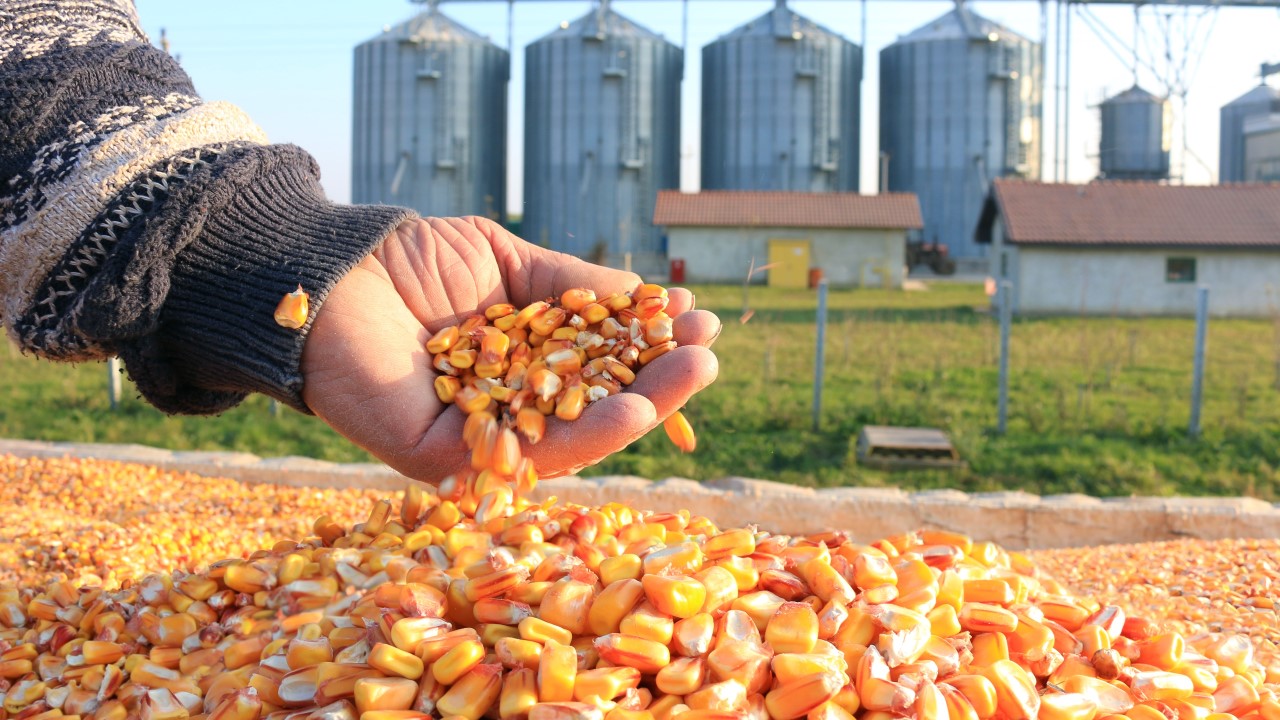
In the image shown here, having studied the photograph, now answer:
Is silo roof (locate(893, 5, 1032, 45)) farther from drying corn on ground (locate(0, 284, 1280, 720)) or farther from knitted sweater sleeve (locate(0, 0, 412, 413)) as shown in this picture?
knitted sweater sleeve (locate(0, 0, 412, 413))

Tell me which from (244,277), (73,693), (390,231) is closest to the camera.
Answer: (73,693)

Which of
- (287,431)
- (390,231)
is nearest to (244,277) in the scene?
(390,231)

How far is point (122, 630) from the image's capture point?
206 centimetres

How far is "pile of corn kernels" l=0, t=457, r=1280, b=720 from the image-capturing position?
59.8 inches

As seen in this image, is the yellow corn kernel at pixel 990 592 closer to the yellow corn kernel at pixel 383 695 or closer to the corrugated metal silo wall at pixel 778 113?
the yellow corn kernel at pixel 383 695

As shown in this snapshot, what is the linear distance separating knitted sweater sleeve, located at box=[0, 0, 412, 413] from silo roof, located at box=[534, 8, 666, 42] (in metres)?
27.7

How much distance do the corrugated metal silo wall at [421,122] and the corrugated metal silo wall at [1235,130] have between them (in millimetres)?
21617

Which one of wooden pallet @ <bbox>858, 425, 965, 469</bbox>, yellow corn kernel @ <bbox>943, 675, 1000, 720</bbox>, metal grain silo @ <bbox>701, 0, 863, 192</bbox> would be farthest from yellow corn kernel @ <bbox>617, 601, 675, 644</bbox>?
metal grain silo @ <bbox>701, 0, 863, 192</bbox>

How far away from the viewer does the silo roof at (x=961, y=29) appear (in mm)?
29859

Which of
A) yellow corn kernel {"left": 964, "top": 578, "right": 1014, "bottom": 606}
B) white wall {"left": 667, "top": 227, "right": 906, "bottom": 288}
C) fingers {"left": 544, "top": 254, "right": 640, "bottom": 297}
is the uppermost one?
white wall {"left": 667, "top": 227, "right": 906, "bottom": 288}

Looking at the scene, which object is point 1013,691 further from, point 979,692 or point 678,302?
point 678,302

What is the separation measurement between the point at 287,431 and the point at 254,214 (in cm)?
475

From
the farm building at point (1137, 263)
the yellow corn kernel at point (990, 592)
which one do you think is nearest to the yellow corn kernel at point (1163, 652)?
the yellow corn kernel at point (990, 592)

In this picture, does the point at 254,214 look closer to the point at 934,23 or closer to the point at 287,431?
the point at 287,431
